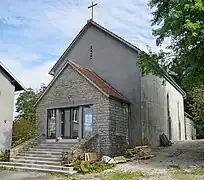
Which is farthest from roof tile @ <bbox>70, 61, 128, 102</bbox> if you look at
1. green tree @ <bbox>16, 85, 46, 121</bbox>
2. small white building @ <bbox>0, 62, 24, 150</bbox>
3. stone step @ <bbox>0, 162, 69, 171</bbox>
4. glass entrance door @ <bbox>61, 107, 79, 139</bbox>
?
green tree @ <bbox>16, 85, 46, 121</bbox>

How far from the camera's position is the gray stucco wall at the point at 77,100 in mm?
17375

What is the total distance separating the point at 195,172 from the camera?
40.3ft

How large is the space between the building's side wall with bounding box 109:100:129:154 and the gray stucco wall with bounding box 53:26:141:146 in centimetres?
74

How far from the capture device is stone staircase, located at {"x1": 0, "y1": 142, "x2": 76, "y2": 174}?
14.8m

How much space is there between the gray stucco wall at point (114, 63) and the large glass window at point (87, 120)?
3.14 meters

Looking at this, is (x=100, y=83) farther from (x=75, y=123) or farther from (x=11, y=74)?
(x=11, y=74)

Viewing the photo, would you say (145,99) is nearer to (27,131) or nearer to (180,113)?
(180,113)

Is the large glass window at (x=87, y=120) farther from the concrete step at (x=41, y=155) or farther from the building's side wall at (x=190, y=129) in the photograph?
the building's side wall at (x=190, y=129)

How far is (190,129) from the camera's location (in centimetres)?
3462

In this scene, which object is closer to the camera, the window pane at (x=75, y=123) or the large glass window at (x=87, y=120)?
the large glass window at (x=87, y=120)

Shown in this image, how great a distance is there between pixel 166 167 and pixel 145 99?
757 centimetres

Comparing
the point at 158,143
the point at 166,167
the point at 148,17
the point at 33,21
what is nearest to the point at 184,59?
the point at 148,17

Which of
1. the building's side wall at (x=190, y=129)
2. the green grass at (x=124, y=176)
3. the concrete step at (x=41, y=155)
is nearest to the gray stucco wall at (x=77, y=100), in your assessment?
the concrete step at (x=41, y=155)

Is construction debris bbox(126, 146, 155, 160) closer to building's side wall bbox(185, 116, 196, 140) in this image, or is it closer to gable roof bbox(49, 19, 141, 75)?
gable roof bbox(49, 19, 141, 75)
